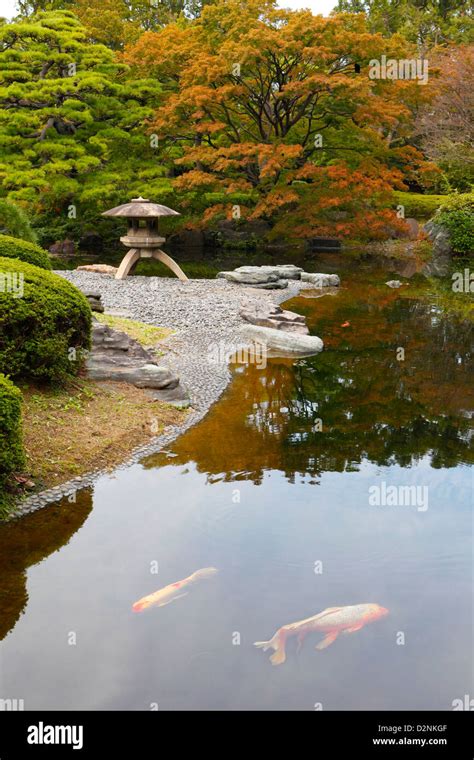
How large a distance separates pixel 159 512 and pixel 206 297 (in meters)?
9.50

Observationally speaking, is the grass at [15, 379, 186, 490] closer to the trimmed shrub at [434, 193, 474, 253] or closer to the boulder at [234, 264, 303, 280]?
the boulder at [234, 264, 303, 280]

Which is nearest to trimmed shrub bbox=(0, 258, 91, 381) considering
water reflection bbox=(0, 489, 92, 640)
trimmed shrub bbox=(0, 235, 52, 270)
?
trimmed shrub bbox=(0, 235, 52, 270)

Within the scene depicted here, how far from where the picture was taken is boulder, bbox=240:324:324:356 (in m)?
11.4

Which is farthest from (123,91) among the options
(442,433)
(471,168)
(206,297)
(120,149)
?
(442,433)

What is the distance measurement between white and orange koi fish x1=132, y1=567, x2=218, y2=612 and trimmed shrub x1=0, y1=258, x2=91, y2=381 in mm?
3393

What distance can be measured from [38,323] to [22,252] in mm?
2497

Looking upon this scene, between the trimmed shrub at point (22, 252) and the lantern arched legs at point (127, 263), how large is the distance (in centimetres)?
709

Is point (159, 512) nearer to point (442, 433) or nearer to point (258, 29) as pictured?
point (442, 433)

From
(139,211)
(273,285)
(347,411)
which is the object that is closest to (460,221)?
(273,285)

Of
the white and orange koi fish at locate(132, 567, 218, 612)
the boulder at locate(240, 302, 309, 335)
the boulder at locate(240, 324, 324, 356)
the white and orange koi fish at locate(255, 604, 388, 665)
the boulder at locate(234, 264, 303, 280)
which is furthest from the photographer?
the boulder at locate(234, 264, 303, 280)

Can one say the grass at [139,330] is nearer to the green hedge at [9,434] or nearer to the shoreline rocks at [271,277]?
the green hedge at [9,434]

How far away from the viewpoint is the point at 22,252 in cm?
934

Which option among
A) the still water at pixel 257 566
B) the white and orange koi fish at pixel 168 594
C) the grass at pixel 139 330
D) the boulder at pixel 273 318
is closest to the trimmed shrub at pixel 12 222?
the grass at pixel 139 330

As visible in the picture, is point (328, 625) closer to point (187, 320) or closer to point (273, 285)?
point (187, 320)
